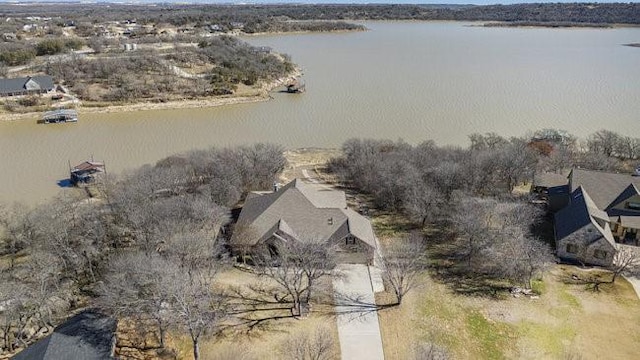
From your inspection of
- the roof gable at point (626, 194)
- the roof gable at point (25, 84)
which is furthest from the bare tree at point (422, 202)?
the roof gable at point (25, 84)

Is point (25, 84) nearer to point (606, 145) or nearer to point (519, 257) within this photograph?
point (519, 257)

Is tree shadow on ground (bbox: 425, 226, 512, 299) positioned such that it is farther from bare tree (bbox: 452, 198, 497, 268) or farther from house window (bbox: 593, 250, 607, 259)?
house window (bbox: 593, 250, 607, 259)

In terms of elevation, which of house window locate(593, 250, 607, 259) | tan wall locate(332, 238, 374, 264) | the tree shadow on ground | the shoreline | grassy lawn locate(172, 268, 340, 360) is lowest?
the shoreline

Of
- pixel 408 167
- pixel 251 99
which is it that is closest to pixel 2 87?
pixel 251 99

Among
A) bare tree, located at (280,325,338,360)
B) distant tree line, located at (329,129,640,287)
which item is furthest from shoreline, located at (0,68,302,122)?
bare tree, located at (280,325,338,360)

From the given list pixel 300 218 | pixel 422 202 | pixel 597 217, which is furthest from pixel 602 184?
pixel 300 218

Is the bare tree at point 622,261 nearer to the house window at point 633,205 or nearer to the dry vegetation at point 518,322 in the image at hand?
the dry vegetation at point 518,322
